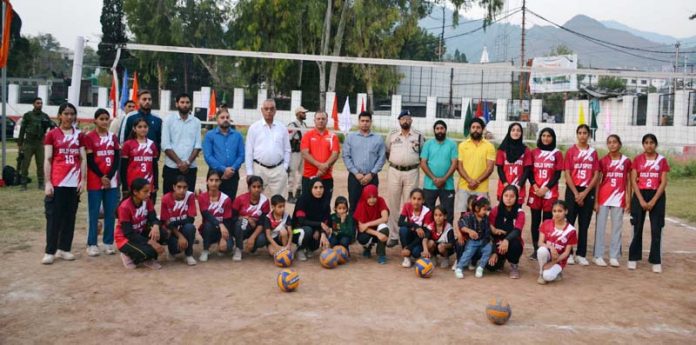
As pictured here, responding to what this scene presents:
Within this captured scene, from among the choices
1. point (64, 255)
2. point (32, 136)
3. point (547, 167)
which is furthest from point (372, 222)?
point (32, 136)

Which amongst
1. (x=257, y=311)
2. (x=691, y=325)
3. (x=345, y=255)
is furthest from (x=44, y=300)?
(x=691, y=325)

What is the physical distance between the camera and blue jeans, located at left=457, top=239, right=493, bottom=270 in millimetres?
6773

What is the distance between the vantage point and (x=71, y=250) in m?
7.39

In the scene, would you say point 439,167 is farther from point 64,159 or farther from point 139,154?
point 64,159

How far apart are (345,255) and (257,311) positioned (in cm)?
200

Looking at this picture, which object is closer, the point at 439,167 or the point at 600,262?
the point at 600,262

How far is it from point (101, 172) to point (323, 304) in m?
3.11

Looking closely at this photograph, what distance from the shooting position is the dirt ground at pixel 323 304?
15.6ft

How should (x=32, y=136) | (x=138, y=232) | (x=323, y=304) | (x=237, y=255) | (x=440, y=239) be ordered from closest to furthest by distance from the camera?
(x=323, y=304)
(x=138, y=232)
(x=440, y=239)
(x=237, y=255)
(x=32, y=136)

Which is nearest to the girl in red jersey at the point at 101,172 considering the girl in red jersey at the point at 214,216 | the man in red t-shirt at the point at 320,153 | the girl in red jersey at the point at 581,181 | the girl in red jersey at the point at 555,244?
the girl in red jersey at the point at 214,216

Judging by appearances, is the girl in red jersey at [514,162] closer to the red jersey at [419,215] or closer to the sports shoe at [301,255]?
the red jersey at [419,215]

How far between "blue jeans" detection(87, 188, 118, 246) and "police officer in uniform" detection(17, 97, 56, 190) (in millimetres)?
5613

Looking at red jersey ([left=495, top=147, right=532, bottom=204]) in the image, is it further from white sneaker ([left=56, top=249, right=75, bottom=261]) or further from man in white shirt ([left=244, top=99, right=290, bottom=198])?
white sneaker ([left=56, top=249, right=75, bottom=261])

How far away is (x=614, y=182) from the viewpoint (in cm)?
741
